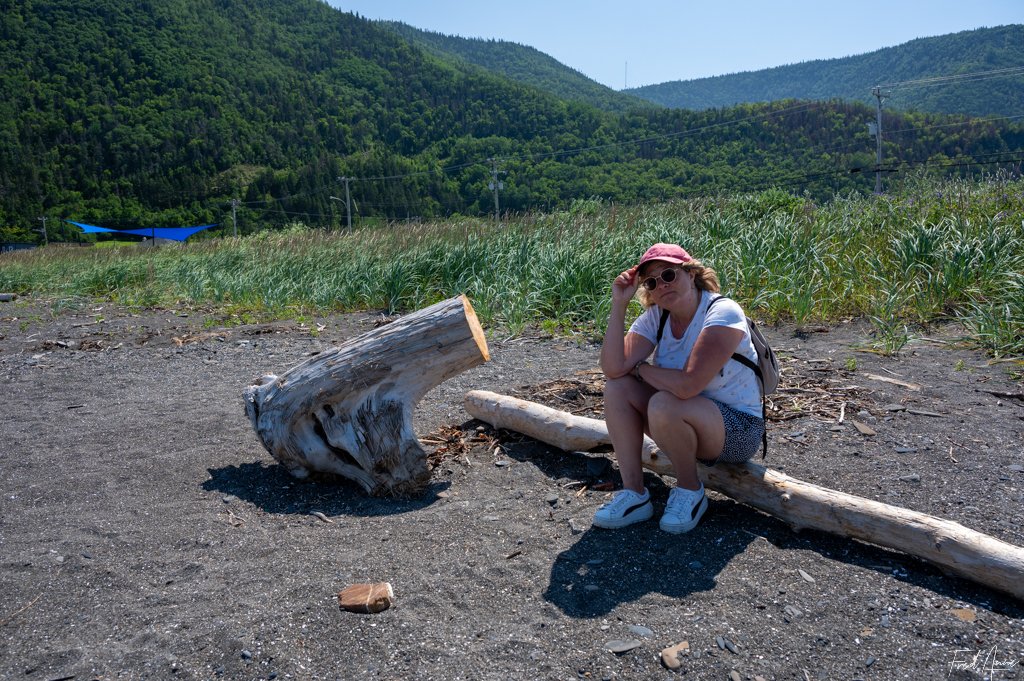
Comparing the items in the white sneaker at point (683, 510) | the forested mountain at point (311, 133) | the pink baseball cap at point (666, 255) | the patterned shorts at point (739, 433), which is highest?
the forested mountain at point (311, 133)

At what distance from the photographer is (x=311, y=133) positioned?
92375 mm

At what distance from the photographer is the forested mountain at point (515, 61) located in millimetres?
132500

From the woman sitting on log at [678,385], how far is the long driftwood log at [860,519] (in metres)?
0.12

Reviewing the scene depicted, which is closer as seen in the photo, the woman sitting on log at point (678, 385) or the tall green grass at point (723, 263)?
the woman sitting on log at point (678, 385)

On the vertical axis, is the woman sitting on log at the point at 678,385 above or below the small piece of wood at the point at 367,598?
above

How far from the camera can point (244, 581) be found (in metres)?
2.46

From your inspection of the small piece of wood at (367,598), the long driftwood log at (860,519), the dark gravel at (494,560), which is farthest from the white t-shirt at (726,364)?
the small piece of wood at (367,598)

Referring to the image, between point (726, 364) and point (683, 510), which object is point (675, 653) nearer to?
point (683, 510)

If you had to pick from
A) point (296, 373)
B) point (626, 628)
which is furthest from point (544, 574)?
point (296, 373)

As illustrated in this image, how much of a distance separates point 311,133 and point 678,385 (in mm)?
97518

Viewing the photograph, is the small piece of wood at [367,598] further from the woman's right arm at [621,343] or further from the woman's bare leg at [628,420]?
the woman's right arm at [621,343]

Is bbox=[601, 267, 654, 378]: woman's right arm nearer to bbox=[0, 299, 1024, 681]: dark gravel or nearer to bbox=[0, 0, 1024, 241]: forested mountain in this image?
bbox=[0, 299, 1024, 681]: dark gravel

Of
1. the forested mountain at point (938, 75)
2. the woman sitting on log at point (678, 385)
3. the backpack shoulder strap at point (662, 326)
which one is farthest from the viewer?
the forested mountain at point (938, 75)

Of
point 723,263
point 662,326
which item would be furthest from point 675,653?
point 723,263
